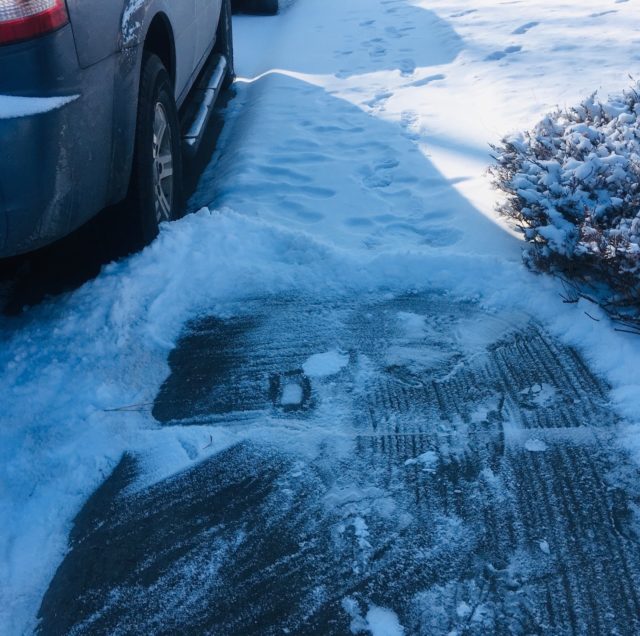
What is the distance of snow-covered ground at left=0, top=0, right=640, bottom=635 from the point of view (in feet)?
7.83

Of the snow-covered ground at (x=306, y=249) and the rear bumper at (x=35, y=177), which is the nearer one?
the rear bumper at (x=35, y=177)

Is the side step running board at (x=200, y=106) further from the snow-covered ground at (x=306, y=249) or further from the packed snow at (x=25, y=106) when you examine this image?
the packed snow at (x=25, y=106)

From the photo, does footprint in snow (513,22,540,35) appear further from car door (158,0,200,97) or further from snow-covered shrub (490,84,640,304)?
car door (158,0,200,97)

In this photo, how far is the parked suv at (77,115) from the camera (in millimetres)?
2262

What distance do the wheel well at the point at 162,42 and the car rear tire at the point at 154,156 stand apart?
212mm

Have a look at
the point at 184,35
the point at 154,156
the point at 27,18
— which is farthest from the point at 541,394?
the point at 184,35

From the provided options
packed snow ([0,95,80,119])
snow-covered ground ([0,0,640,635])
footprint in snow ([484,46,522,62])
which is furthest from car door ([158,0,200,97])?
footprint in snow ([484,46,522,62])

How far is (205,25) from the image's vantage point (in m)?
4.86

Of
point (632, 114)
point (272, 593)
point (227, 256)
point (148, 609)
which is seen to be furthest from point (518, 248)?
point (148, 609)

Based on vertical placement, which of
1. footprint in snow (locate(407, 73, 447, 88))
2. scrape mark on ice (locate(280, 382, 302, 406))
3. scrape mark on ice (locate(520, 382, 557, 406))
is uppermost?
footprint in snow (locate(407, 73, 447, 88))

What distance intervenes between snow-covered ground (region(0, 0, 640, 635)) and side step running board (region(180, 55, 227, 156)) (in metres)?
0.31

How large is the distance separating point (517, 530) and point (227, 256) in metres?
1.82

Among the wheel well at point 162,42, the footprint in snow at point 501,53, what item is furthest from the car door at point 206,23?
Answer: the footprint in snow at point 501,53

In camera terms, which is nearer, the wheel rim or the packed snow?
the packed snow
